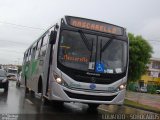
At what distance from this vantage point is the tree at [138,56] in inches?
1389

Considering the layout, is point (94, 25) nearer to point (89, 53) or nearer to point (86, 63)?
point (89, 53)

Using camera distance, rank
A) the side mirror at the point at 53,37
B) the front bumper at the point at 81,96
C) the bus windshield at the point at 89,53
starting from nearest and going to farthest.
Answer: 1. the front bumper at the point at 81,96
2. the bus windshield at the point at 89,53
3. the side mirror at the point at 53,37

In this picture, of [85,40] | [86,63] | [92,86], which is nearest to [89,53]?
[86,63]

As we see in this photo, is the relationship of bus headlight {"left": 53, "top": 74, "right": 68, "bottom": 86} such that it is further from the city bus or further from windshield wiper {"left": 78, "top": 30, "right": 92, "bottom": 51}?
windshield wiper {"left": 78, "top": 30, "right": 92, "bottom": 51}

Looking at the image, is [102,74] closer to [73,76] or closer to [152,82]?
[73,76]

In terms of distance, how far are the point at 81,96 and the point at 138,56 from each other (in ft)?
81.9

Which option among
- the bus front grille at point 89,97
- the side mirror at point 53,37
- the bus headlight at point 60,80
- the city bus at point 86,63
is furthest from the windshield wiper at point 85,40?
the bus front grille at point 89,97

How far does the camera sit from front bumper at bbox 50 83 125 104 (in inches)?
520

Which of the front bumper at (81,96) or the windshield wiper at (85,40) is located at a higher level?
the windshield wiper at (85,40)

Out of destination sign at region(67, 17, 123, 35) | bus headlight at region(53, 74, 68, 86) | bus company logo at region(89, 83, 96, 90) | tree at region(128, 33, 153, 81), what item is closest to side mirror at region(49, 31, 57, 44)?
destination sign at region(67, 17, 123, 35)

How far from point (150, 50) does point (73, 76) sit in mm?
26699

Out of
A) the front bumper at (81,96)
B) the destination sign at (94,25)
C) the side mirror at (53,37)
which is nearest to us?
the front bumper at (81,96)

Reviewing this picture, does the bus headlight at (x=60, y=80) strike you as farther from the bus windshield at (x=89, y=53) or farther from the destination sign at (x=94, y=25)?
the destination sign at (x=94, y=25)

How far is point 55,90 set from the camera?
13.3 m
